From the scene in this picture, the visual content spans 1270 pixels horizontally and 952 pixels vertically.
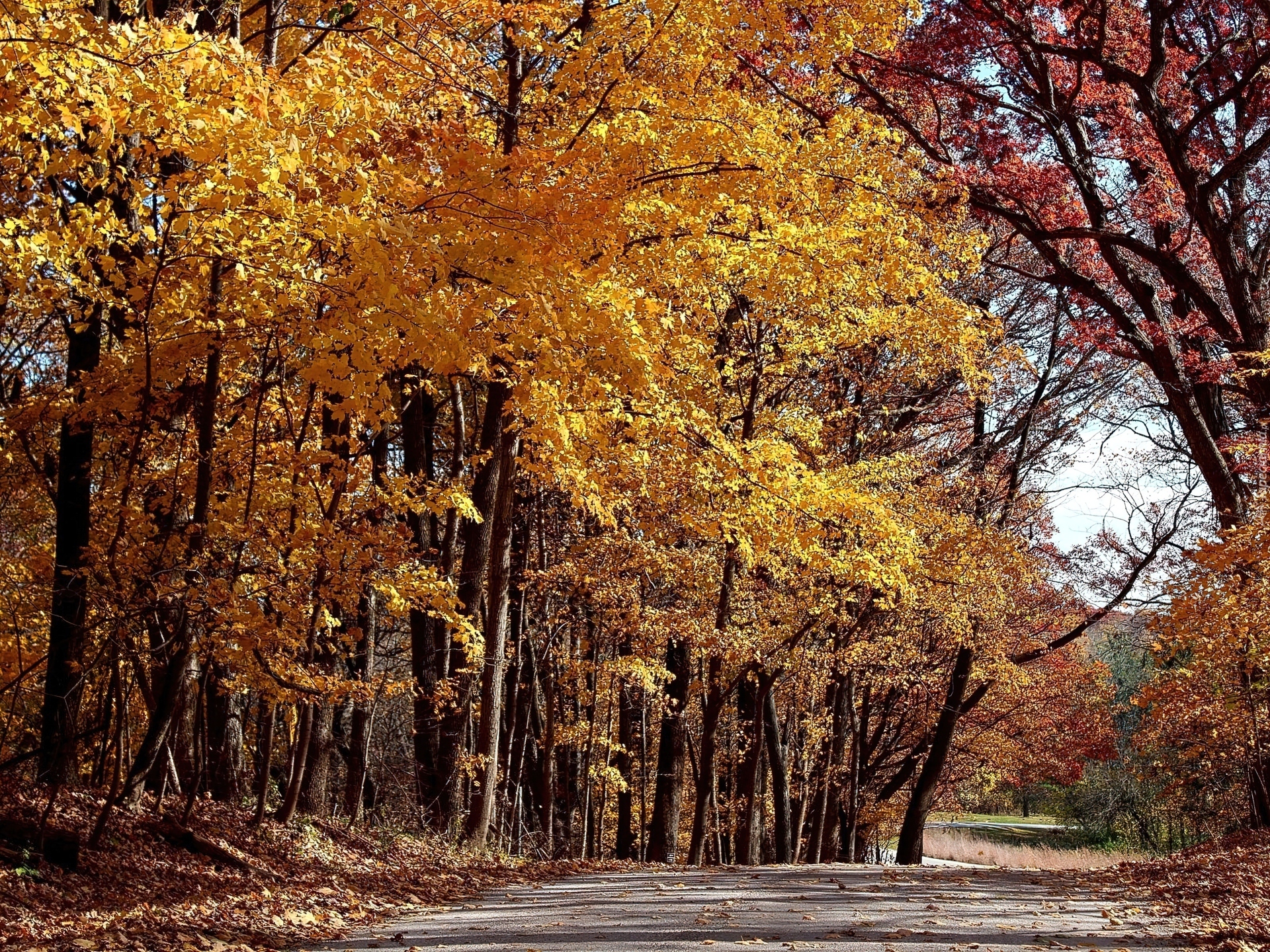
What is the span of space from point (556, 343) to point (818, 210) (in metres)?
2.59

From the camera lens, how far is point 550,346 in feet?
21.8

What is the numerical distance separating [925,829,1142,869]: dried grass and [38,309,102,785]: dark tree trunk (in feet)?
58.5

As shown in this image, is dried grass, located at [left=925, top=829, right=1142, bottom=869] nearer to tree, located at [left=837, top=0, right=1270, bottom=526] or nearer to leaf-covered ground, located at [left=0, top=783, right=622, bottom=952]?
tree, located at [left=837, top=0, right=1270, bottom=526]

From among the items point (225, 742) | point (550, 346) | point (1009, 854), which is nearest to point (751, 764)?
point (225, 742)

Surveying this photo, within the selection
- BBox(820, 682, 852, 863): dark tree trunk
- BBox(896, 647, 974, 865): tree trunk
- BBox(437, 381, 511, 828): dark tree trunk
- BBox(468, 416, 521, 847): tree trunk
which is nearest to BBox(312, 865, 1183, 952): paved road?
BBox(468, 416, 521, 847): tree trunk

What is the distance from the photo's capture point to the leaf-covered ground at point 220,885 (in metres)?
5.54

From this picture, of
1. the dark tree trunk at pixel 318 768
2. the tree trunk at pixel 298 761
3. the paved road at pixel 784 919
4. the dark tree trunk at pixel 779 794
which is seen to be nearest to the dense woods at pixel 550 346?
A: the tree trunk at pixel 298 761

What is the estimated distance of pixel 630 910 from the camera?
7.21 meters

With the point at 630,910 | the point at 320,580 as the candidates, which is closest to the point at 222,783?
the point at 320,580

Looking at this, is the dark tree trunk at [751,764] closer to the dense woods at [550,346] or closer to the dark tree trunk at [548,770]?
the dense woods at [550,346]

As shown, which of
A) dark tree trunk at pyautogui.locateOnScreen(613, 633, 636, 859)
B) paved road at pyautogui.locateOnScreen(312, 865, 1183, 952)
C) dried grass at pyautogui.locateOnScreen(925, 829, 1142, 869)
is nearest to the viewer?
paved road at pyautogui.locateOnScreen(312, 865, 1183, 952)

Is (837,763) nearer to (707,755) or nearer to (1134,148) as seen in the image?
(707,755)

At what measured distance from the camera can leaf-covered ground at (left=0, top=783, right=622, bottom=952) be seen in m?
5.54

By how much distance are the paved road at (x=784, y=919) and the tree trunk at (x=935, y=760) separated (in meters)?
9.64
